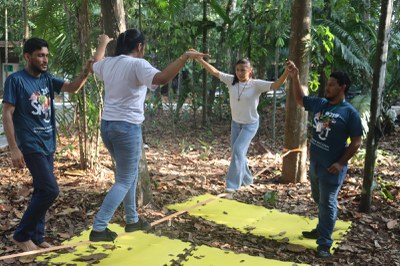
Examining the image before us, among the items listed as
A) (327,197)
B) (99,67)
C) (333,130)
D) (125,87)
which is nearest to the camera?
(125,87)

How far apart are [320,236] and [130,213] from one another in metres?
1.79

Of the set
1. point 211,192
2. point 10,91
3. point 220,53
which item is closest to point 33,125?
point 10,91

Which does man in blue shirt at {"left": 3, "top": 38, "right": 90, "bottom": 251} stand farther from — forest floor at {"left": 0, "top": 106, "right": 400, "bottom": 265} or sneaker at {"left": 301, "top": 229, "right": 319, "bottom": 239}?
sneaker at {"left": 301, "top": 229, "right": 319, "bottom": 239}

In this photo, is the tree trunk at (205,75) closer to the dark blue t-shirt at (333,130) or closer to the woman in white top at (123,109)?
the dark blue t-shirt at (333,130)

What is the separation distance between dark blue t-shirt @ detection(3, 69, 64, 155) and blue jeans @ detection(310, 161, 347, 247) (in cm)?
239

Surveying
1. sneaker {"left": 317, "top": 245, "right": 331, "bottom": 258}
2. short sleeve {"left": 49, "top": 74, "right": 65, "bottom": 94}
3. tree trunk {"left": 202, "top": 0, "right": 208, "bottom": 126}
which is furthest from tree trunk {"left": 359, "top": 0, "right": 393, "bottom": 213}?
tree trunk {"left": 202, "top": 0, "right": 208, "bottom": 126}

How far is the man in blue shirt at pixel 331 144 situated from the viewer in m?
3.68

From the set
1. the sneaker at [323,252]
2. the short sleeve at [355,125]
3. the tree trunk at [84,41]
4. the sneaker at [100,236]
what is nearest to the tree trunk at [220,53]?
the tree trunk at [84,41]

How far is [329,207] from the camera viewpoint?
3859 millimetres

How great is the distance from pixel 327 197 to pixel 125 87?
207cm

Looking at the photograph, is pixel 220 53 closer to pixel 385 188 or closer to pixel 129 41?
pixel 385 188

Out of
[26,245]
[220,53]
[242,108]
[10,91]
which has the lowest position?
[26,245]

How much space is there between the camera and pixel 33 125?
132 inches

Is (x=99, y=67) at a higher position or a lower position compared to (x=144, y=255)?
higher
